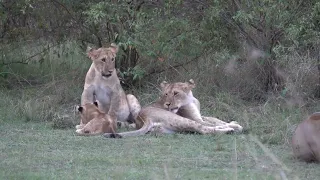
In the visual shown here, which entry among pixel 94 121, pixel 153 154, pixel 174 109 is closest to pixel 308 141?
Result: pixel 153 154

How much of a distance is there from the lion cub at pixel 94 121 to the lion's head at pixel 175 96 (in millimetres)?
788

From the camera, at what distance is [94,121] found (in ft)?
31.4

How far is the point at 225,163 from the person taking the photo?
24.8ft

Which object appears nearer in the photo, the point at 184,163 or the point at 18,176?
the point at 18,176

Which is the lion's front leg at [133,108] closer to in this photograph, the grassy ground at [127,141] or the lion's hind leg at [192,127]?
the grassy ground at [127,141]

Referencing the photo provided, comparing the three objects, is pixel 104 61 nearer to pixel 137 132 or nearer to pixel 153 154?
pixel 137 132

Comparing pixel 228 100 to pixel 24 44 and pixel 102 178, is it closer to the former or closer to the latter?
pixel 24 44

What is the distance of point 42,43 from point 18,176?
6.79 meters

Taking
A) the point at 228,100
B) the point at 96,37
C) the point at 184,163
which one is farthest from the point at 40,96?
the point at 184,163

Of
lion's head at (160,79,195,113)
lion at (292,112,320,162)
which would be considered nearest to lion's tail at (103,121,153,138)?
lion's head at (160,79,195,113)

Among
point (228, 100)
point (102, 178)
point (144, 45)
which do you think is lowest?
point (102, 178)

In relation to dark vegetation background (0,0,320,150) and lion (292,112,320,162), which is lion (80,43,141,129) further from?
lion (292,112,320,162)

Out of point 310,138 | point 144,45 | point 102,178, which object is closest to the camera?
point 102,178

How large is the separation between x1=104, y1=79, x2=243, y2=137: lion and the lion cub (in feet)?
0.94
